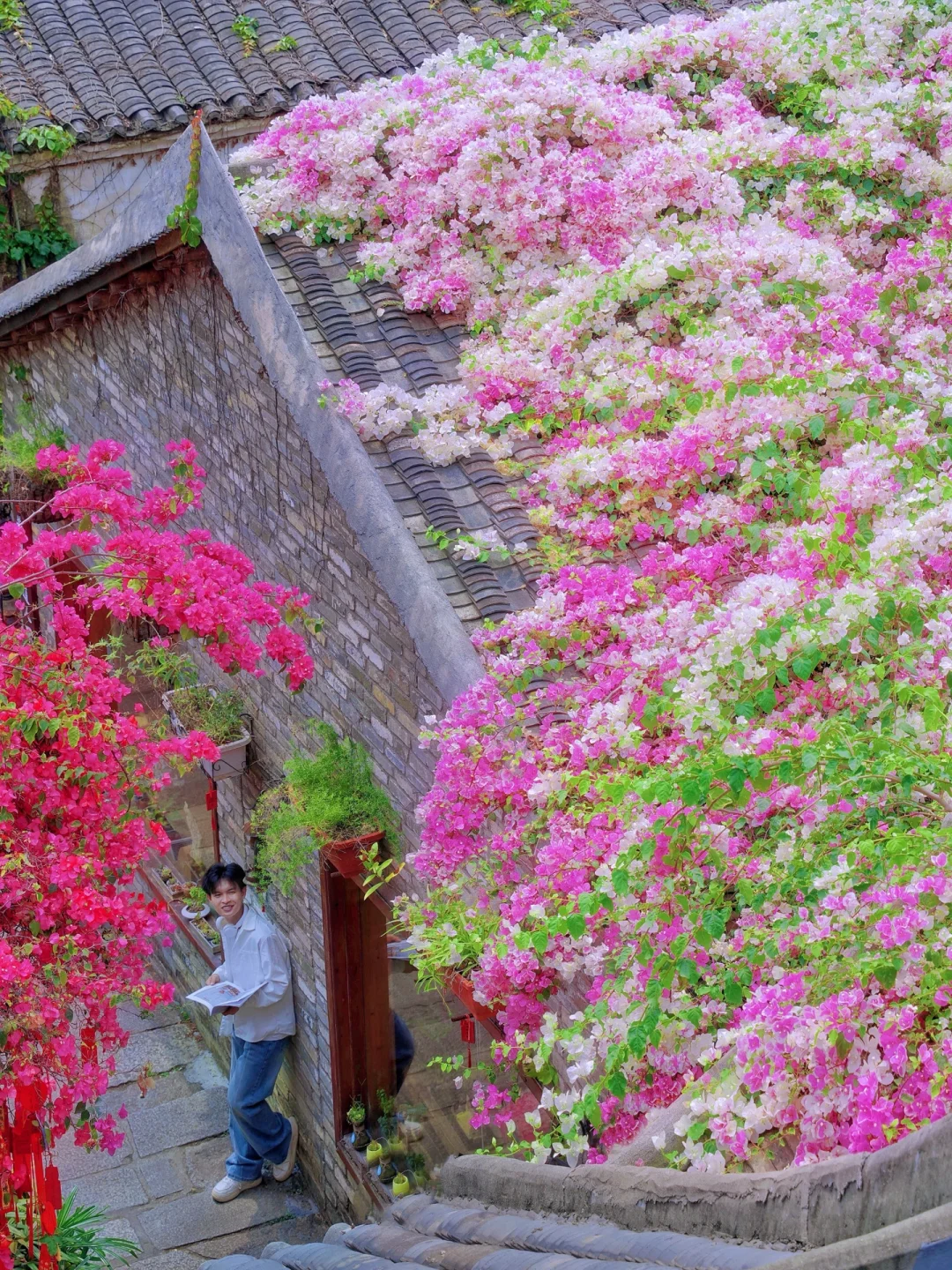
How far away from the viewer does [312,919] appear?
7215 millimetres

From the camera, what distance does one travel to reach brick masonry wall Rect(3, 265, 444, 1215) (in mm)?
6031

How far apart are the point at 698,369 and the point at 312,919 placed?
342 centimetres

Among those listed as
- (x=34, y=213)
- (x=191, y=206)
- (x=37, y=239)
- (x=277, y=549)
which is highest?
(x=34, y=213)

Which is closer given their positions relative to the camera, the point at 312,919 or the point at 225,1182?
the point at 312,919

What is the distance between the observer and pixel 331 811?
629 centimetres

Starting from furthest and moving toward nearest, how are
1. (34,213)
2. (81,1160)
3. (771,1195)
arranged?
(34,213), (81,1160), (771,1195)

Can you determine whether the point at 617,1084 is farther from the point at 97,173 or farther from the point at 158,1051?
the point at 97,173

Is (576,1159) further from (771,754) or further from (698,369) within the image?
(698,369)

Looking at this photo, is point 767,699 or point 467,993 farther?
point 467,993

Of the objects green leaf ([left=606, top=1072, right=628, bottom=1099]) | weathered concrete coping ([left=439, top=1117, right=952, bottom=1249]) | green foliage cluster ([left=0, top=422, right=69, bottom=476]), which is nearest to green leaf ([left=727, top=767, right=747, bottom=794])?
green leaf ([left=606, top=1072, right=628, bottom=1099])

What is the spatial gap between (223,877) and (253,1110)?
1331 millimetres

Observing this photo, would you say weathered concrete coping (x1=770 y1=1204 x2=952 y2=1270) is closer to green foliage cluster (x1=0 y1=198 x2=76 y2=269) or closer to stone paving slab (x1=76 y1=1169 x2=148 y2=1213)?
stone paving slab (x1=76 y1=1169 x2=148 y2=1213)

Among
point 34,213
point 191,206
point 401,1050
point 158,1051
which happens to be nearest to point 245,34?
point 34,213

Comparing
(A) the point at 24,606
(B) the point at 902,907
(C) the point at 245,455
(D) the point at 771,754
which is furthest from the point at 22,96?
(B) the point at 902,907
